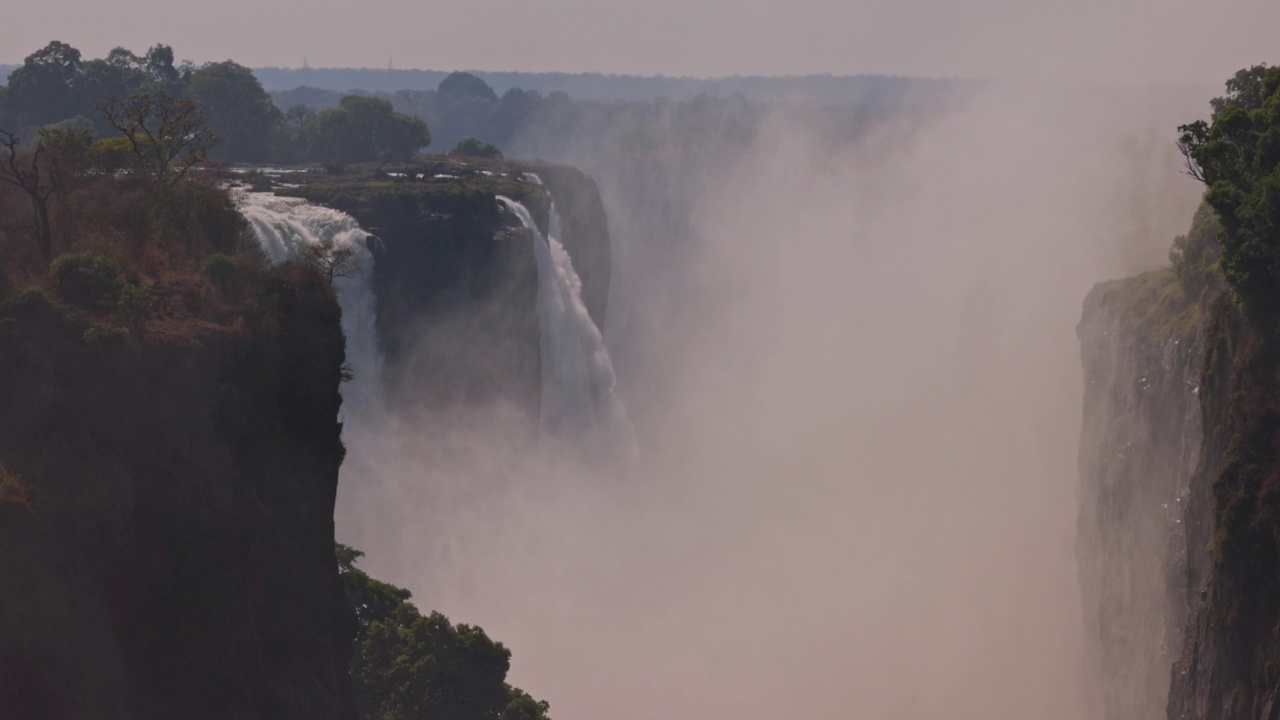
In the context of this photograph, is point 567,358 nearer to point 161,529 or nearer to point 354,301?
point 354,301

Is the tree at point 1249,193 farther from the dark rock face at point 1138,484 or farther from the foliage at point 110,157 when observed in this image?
the foliage at point 110,157

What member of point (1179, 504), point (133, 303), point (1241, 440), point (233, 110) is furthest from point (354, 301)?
point (233, 110)

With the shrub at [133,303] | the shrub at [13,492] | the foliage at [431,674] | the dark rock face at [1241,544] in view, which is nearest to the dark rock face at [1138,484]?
the dark rock face at [1241,544]

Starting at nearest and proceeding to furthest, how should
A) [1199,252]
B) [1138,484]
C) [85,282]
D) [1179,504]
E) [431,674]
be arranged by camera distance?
[85,282] < [431,674] < [1179,504] < [1138,484] < [1199,252]

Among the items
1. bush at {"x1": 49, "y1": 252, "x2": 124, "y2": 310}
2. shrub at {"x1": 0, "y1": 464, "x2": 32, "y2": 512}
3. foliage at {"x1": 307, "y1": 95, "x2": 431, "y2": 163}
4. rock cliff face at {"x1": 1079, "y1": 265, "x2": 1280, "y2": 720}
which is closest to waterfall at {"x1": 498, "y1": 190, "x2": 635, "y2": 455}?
rock cliff face at {"x1": 1079, "y1": 265, "x2": 1280, "y2": 720}

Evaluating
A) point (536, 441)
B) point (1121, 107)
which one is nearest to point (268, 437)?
point (536, 441)

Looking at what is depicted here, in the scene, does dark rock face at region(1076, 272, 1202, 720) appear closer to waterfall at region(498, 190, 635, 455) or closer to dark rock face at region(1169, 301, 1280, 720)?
dark rock face at region(1169, 301, 1280, 720)
